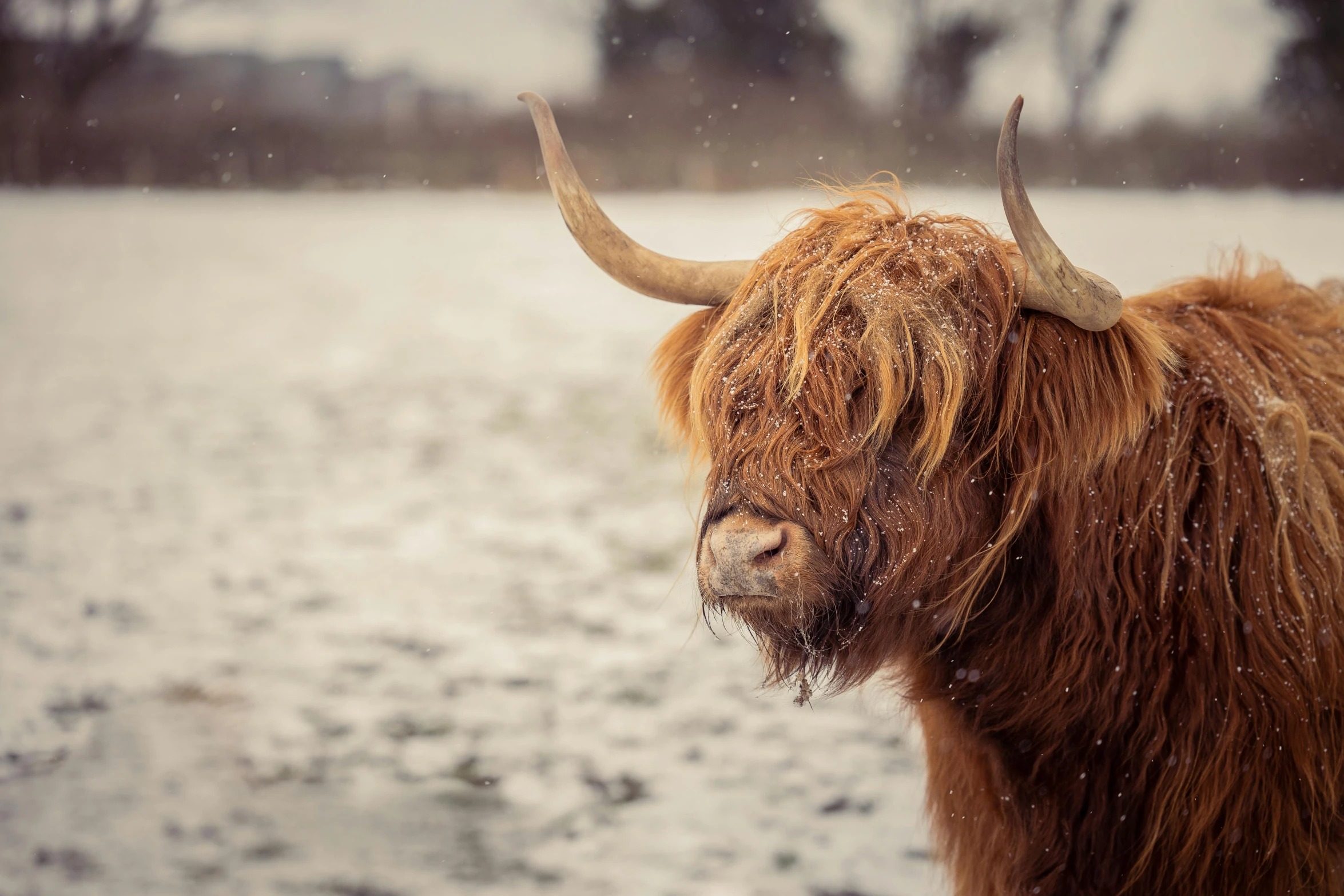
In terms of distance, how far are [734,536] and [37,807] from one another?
2716 millimetres

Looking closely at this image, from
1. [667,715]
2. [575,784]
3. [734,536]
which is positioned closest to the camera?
[734,536]

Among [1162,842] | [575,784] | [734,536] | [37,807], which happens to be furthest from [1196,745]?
[37,807]

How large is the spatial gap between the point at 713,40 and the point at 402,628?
Answer: 12495 millimetres

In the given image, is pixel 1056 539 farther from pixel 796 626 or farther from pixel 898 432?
pixel 796 626

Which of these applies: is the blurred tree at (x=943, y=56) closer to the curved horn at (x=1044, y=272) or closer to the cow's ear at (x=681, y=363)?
the cow's ear at (x=681, y=363)

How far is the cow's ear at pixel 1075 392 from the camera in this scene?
167 centimetres

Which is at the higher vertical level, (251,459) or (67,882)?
(251,459)

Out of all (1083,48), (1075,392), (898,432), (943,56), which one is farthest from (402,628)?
(943,56)

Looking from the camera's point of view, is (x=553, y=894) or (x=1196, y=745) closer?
(x=1196, y=745)

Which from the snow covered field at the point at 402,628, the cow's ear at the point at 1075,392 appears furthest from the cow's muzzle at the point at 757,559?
the snow covered field at the point at 402,628

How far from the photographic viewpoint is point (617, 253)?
1914 mm

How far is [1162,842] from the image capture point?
1737mm

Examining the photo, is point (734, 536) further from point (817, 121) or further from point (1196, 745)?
point (817, 121)

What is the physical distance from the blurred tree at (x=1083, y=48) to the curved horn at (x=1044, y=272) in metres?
7.84
